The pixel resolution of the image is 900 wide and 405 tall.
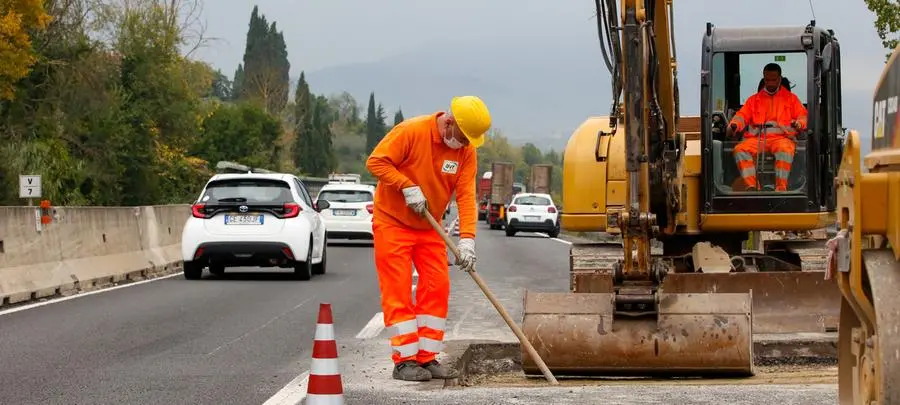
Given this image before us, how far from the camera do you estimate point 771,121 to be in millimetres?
13195

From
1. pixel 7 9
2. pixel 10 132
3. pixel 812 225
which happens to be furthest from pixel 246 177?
pixel 10 132

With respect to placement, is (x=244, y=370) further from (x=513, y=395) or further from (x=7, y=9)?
(x=7, y=9)

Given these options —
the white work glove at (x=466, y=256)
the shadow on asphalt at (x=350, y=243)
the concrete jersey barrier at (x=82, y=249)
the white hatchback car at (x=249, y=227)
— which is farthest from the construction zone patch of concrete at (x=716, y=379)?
the shadow on asphalt at (x=350, y=243)

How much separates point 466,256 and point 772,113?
414cm

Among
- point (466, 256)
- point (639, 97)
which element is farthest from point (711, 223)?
point (466, 256)

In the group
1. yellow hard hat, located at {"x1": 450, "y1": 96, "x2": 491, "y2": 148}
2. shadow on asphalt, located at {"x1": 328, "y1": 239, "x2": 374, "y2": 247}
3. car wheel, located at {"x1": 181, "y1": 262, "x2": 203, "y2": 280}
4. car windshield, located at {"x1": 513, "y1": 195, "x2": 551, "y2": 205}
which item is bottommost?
shadow on asphalt, located at {"x1": 328, "y1": 239, "x2": 374, "y2": 247}

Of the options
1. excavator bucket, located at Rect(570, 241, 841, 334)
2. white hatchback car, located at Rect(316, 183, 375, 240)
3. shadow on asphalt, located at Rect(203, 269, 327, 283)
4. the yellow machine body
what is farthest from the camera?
white hatchback car, located at Rect(316, 183, 375, 240)

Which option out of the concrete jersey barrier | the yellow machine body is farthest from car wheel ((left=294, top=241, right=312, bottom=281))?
the yellow machine body

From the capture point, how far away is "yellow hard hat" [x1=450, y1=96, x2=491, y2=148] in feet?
32.5

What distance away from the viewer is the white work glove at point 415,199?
992 centimetres

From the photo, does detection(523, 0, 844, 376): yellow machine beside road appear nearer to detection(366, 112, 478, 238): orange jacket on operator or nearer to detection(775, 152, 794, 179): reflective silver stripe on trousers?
detection(775, 152, 794, 179): reflective silver stripe on trousers

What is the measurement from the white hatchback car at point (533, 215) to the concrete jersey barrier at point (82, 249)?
22746mm

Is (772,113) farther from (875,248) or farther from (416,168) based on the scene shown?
(875,248)

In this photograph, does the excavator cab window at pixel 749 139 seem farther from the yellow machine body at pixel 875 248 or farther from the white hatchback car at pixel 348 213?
the white hatchback car at pixel 348 213
